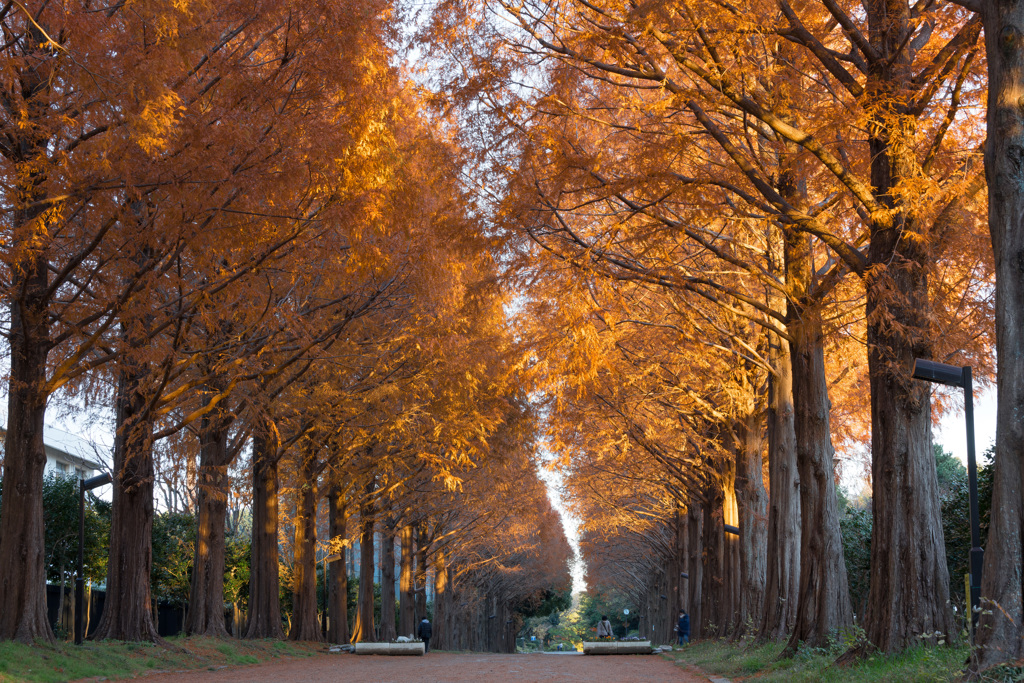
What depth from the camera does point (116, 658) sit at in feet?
43.5

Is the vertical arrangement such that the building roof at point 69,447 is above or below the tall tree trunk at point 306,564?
above

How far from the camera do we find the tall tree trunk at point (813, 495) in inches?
512

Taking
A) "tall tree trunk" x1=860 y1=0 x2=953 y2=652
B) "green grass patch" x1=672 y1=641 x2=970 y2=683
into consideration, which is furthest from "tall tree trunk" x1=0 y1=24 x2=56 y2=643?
"tall tree trunk" x1=860 y1=0 x2=953 y2=652

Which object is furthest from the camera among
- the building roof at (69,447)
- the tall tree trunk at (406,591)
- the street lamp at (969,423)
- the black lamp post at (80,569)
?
the building roof at (69,447)

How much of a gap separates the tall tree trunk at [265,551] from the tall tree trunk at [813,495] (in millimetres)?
13478

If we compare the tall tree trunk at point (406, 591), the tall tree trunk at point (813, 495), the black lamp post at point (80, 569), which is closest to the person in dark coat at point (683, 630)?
the tall tree trunk at point (406, 591)

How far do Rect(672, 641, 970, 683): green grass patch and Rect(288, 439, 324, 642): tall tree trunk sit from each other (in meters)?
13.1

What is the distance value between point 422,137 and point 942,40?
7.87 m

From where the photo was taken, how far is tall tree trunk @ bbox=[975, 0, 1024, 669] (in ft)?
22.4

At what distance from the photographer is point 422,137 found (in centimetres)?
1484

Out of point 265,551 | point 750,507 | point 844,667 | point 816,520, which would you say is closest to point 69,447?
point 265,551

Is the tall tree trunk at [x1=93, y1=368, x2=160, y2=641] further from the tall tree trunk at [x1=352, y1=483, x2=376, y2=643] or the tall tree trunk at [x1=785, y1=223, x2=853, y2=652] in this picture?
the tall tree trunk at [x1=352, y1=483, x2=376, y2=643]

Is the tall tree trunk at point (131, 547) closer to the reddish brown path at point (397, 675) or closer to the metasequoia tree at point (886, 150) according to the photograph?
the reddish brown path at point (397, 675)

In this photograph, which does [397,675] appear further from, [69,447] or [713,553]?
[69,447]
